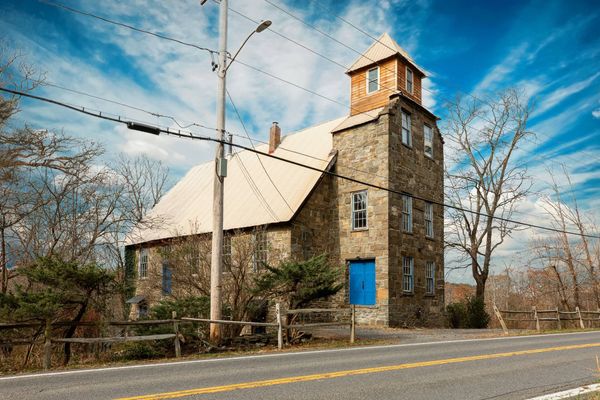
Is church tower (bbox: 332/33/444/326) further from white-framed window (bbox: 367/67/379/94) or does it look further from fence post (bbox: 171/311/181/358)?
fence post (bbox: 171/311/181/358)

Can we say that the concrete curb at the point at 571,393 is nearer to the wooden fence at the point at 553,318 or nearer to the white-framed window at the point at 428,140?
the wooden fence at the point at 553,318

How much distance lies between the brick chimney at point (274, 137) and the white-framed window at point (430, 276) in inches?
413

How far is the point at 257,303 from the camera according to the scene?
1466cm

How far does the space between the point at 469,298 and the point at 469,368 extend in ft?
61.9

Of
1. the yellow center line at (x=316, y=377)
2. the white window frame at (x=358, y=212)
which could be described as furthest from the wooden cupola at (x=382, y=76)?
the yellow center line at (x=316, y=377)

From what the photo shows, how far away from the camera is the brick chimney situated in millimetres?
27656

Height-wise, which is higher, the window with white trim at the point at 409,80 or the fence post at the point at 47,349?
the window with white trim at the point at 409,80

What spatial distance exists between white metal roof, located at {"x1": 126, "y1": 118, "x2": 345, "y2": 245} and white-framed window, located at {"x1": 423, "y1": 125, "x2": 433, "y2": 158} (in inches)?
175

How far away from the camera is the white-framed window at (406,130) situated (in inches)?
896

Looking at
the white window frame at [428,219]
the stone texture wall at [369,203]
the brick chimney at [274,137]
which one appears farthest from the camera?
the brick chimney at [274,137]

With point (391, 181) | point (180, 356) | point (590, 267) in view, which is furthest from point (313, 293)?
point (590, 267)

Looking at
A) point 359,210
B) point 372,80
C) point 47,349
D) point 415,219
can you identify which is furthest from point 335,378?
point 372,80

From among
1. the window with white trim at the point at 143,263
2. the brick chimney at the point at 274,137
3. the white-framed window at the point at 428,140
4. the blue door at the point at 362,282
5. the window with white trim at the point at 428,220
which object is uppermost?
the brick chimney at the point at 274,137

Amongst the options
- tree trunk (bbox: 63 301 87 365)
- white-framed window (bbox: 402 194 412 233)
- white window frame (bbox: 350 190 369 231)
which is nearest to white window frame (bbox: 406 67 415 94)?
white-framed window (bbox: 402 194 412 233)
